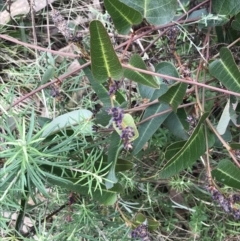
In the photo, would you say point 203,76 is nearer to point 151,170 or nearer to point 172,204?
point 151,170

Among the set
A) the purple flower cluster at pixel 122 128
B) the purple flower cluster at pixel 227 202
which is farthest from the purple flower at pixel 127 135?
the purple flower cluster at pixel 227 202

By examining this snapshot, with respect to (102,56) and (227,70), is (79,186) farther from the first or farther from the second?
(227,70)

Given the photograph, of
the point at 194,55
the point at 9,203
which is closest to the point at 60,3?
the point at 194,55

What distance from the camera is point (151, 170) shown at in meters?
1.26

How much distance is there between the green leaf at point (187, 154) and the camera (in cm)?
93

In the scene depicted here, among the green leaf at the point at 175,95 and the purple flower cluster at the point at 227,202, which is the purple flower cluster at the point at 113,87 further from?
the purple flower cluster at the point at 227,202

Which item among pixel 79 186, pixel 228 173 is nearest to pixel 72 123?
pixel 79 186

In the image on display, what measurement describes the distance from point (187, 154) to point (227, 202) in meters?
0.13

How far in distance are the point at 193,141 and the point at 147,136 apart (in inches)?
4.3

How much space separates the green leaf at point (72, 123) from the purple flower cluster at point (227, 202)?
28cm

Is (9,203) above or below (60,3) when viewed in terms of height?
below

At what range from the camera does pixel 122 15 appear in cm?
90

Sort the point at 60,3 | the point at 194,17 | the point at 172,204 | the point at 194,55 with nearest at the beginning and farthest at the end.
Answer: the point at 194,17, the point at 194,55, the point at 172,204, the point at 60,3

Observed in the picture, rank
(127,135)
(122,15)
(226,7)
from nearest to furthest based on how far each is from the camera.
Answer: (127,135)
(122,15)
(226,7)
